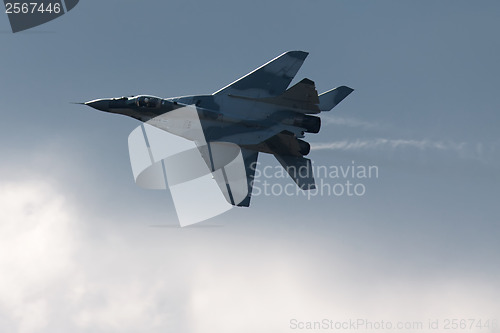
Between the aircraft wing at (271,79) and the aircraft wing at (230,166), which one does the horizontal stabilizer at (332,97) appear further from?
the aircraft wing at (230,166)

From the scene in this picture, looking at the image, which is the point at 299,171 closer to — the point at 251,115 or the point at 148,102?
the point at 251,115

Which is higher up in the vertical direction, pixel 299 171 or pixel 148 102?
pixel 148 102

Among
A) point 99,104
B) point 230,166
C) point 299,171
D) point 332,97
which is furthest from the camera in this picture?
point 99,104

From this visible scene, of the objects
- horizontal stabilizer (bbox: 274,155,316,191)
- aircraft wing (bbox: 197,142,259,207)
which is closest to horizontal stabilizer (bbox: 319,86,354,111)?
horizontal stabilizer (bbox: 274,155,316,191)

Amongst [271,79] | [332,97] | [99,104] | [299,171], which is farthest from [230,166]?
[99,104]

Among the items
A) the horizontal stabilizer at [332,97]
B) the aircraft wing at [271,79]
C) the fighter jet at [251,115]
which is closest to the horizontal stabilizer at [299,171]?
the fighter jet at [251,115]

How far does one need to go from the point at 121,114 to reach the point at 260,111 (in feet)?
27.8

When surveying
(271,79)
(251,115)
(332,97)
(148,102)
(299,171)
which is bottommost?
(299,171)

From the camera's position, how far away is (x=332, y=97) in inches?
1356

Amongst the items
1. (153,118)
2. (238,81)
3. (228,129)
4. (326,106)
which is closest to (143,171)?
(153,118)

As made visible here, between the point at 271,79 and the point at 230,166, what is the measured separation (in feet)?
18.8

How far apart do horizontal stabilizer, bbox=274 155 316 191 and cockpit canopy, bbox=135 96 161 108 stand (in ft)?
25.5

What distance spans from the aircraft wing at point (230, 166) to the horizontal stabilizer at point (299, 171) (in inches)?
79.7

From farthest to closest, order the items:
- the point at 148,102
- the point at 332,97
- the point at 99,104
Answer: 1. the point at 99,104
2. the point at 148,102
3. the point at 332,97
